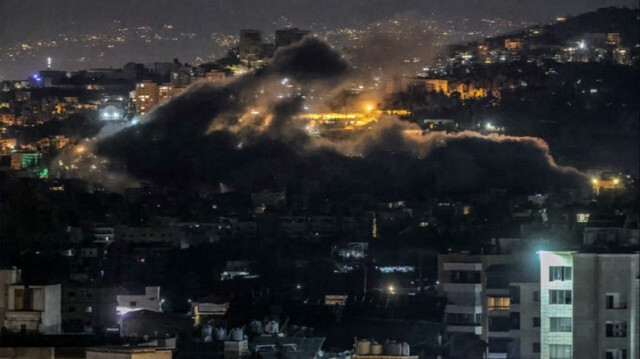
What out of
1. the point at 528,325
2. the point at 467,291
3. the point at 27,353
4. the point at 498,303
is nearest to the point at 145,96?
the point at 467,291

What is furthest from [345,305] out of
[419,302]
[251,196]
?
[251,196]

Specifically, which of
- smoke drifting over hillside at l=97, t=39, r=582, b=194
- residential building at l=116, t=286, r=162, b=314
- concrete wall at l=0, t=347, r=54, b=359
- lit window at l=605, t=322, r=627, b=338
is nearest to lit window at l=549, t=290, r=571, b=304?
lit window at l=605, t=322, r=627, b=338

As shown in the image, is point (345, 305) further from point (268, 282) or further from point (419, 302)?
point (268, 282)

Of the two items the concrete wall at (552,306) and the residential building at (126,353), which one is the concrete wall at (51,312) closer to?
the residential building at (126,353)

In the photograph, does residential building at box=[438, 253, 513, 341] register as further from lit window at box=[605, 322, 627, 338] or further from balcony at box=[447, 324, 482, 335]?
lit window at box=[605, 322, 627, 338]

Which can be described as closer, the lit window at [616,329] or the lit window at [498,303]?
the lit window at [616,329]

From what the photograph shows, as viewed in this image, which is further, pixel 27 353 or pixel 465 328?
pixel 465 328

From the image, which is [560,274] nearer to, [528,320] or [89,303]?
[528,320]

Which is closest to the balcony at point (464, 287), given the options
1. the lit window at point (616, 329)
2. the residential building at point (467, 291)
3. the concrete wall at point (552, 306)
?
the residential building at point (467, 291)
